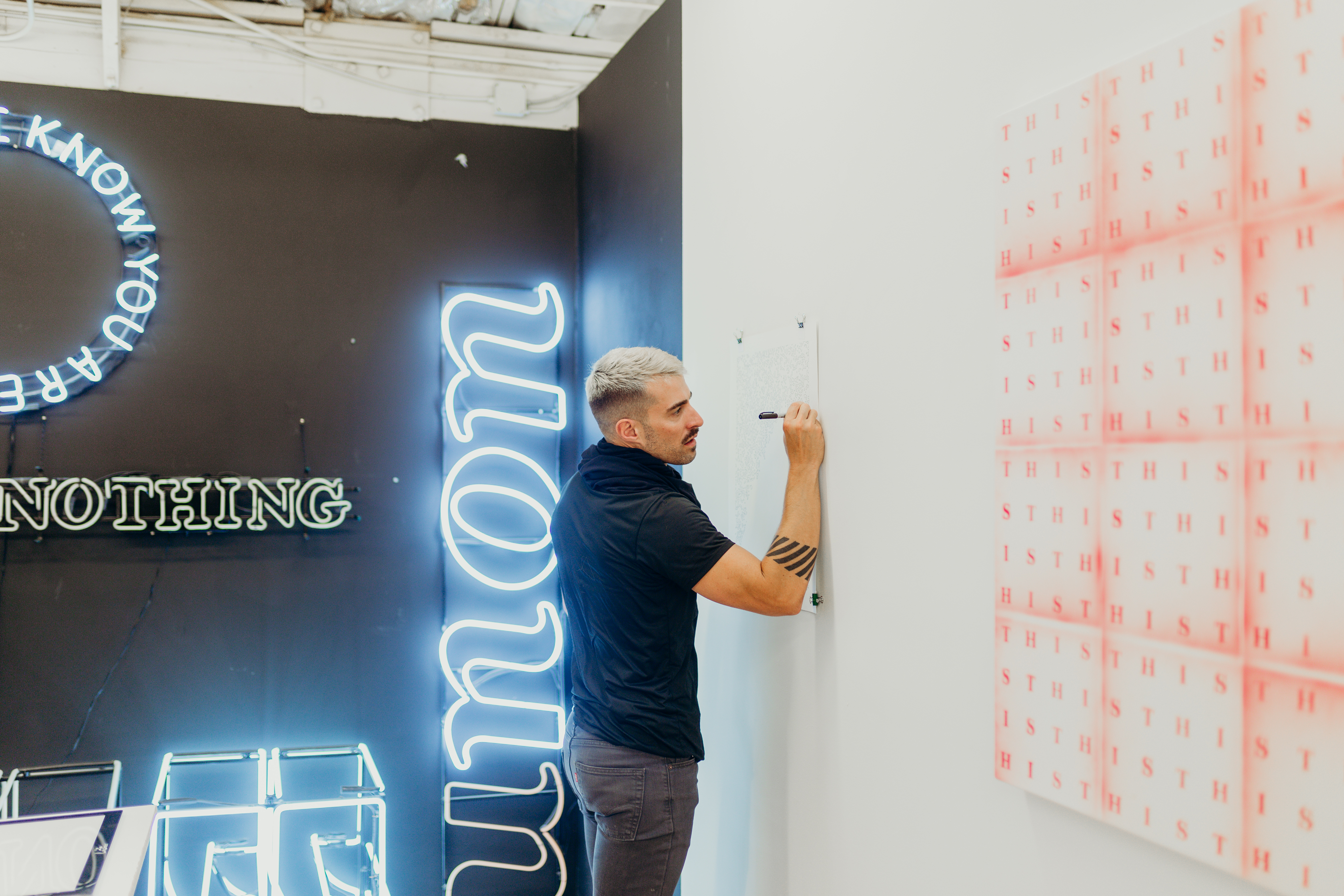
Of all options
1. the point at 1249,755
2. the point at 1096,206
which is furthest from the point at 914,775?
the point at 1096,206

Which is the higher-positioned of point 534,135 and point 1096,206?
point 534,135

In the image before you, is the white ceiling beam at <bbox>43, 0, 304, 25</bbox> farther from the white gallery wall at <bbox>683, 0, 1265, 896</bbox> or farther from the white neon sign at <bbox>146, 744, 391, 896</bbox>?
the white neon sign at <bbox>146, 744, 391, 896</bbox>

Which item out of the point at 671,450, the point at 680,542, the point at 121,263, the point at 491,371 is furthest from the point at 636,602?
the point at 121,263

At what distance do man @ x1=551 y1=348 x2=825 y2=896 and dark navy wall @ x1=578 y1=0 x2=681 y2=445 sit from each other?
713 millimetres

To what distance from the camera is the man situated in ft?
6.49

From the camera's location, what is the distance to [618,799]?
211 cm

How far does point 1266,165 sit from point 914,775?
1.18 metres

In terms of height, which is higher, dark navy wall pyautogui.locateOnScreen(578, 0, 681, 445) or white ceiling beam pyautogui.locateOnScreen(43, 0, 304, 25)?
Answer: white ceiling beam pyautogui.locateOnScreen(43, 0, 304, 25)

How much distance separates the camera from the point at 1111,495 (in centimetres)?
122

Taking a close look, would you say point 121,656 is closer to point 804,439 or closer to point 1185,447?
point 804,439

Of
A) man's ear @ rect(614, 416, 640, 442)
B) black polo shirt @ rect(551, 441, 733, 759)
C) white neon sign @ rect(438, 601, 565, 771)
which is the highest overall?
man's ear @ rect(614, 416, 640, 442)

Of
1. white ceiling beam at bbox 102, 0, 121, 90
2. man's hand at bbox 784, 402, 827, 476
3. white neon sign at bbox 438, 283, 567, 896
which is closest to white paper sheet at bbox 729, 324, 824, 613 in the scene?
man's hand at bbox 784, 402, 827, 476

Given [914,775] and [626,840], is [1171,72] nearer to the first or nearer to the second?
[914,775]

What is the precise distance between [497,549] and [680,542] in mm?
1927
